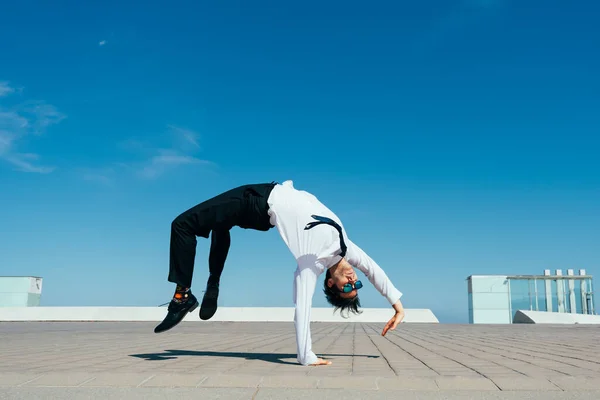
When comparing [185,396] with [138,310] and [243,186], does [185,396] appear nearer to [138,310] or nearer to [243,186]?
[243,186]

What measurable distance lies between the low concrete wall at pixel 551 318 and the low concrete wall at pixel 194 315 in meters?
3.08

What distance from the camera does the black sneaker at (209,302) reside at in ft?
14.4

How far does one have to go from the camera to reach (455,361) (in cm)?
425

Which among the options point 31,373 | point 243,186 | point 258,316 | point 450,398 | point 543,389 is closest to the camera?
point 450,398

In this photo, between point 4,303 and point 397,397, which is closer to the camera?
point 397,397

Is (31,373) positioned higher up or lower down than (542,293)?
lower down

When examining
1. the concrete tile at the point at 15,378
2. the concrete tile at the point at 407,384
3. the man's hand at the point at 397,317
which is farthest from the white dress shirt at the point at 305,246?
the concrete tile at the point at 15,378

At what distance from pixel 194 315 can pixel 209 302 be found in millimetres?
16408

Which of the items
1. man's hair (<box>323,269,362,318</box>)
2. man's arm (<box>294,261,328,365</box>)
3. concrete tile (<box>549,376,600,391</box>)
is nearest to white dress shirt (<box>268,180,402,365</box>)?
man's arm (<box>294,261,328,365</box>)

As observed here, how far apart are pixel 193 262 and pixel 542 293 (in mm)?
18854

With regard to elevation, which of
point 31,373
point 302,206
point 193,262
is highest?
point 302,206

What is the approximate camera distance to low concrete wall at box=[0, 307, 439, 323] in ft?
63.5

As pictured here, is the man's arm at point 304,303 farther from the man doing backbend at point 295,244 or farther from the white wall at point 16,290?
the white wall at point 16,290

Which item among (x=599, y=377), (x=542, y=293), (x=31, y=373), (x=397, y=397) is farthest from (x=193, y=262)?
(x=542, y=293)
